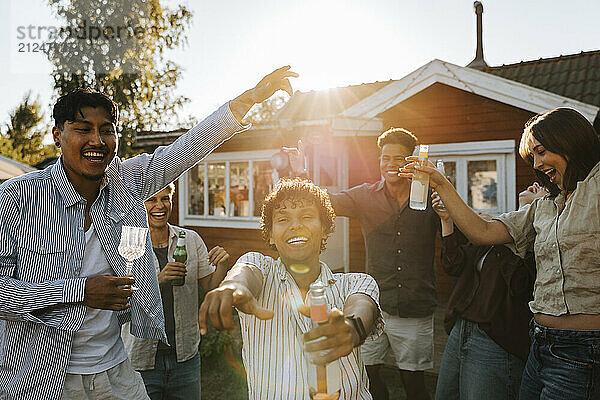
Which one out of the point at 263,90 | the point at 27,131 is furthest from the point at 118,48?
the point at 263,90

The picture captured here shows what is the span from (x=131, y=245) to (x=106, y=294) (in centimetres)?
32

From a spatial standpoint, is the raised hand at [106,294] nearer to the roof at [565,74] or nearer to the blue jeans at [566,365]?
the blue jeans at [566,365]

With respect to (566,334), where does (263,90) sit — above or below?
above

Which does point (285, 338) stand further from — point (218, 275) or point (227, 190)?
point (227, 190)

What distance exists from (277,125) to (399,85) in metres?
2.37

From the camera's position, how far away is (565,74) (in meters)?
8.80

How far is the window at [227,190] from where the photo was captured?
10633 millimetres

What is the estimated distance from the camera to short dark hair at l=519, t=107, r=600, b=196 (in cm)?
221

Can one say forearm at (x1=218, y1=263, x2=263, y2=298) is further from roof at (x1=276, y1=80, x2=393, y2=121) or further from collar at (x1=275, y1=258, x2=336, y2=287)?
roof at (x1=276, y1=80, x2=393, y2=121)

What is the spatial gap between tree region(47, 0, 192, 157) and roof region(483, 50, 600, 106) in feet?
56.0

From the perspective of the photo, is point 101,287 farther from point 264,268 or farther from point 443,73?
point 443,73

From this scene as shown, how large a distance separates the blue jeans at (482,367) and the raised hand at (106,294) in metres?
1.91

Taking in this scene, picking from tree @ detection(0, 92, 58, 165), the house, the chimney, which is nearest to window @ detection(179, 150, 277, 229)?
the house

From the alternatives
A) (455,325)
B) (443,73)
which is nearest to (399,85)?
(443,73)
